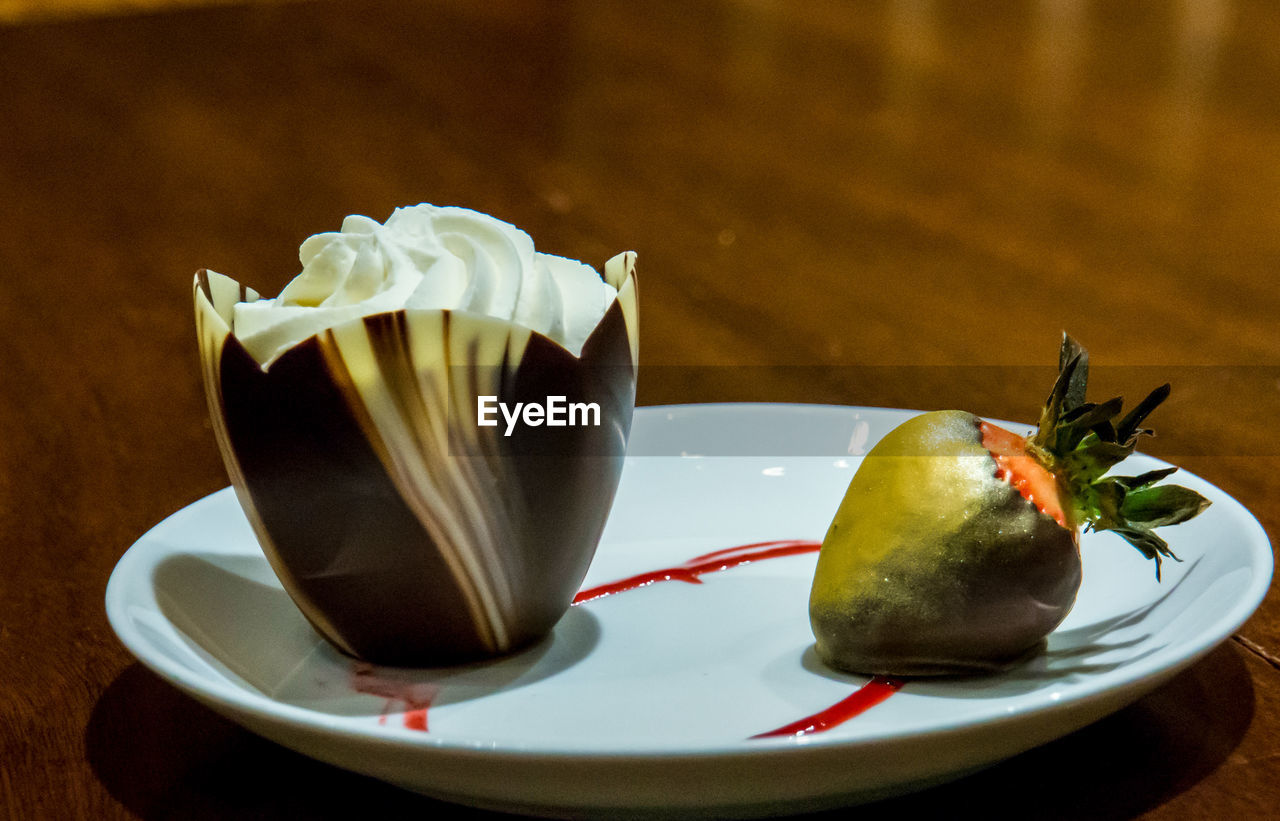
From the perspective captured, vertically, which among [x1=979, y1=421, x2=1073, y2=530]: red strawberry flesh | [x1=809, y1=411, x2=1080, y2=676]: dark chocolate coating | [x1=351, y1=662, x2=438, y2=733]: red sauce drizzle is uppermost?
[x1=979, y1=421, x2=1073, y2=530]: red strawberry flesh

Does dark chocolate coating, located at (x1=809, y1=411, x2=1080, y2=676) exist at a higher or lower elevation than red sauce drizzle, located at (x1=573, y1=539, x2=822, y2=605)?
higher

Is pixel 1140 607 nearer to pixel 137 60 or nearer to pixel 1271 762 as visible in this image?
pixel 1271 762

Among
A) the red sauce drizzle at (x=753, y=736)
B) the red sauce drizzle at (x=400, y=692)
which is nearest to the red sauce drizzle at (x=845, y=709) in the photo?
the red sauce drizzle at (x=753, y=736)

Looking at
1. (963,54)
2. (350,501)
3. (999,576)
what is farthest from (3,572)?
(963,54)

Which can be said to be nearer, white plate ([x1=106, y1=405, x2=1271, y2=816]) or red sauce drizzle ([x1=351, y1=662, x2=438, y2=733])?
white plate ([x1=106, y1=405, x2=1271, y2=816])

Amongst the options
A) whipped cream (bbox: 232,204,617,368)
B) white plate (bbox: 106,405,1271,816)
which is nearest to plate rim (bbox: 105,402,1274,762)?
white plate (bbox: 106,405,1271,816)

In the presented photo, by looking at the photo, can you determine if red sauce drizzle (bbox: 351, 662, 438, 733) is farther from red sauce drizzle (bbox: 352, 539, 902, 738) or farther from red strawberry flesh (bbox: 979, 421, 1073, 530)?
red strawberry flesh (bbox: 979, 421, 1073, 530)

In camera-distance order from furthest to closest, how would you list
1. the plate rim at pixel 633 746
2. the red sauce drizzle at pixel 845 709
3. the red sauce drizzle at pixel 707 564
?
the red sauce drizzle at pixel 707 564, the red sauce drizzle at pixel 845 709, the plate rim at pixel 633 746

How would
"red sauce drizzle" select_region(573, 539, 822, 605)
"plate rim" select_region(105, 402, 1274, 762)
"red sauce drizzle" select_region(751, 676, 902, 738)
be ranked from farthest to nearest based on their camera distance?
"red sauce drizzle" select_region(573, 539, 822, 605)
"red sauce drizzle" select_region(751, 676, 902, 738)
"plate rim" select_region(105, 402, 1274, 762)

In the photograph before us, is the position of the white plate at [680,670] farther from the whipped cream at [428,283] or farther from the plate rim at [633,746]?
the whipped cream at [428,283]
